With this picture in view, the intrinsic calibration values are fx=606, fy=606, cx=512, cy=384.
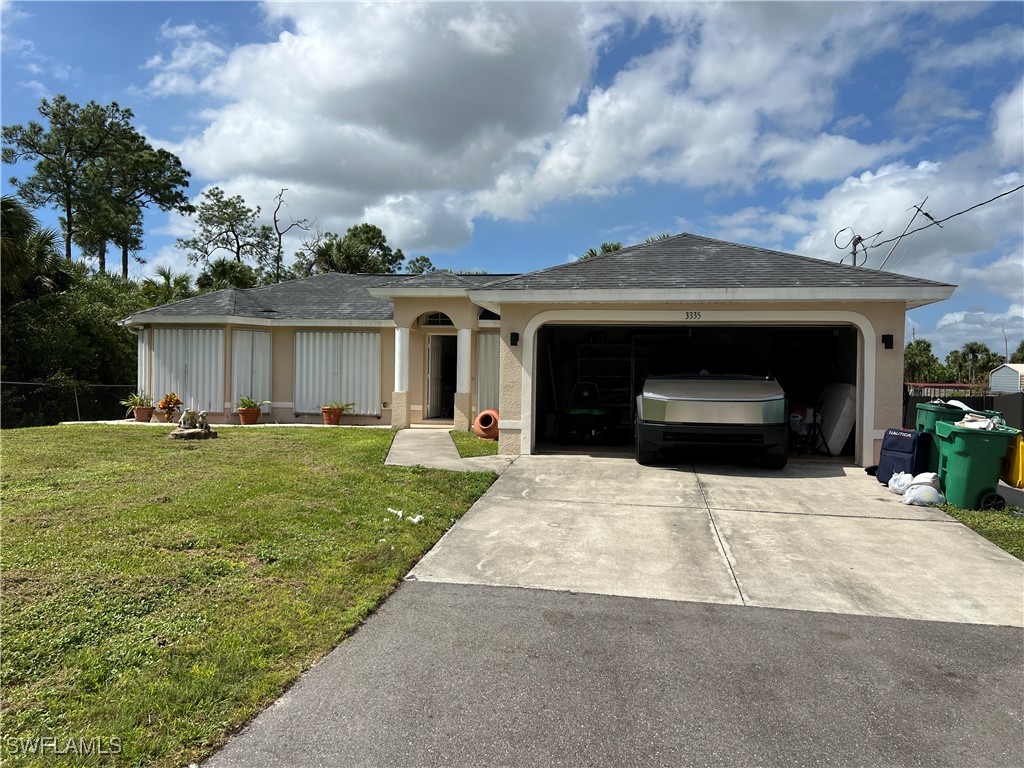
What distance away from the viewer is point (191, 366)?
14.6 m

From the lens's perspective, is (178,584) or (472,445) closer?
(178,584)

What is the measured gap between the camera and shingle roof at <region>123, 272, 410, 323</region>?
1453 centimetres

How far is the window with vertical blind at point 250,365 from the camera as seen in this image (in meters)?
14.6

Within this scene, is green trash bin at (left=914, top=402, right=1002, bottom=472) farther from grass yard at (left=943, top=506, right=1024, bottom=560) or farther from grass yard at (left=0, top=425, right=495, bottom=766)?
grass yard at (left=0, top=425, right=495, bottom=766)

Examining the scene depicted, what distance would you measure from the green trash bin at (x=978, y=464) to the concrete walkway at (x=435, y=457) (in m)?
5.37

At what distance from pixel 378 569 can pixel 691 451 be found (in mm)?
7346

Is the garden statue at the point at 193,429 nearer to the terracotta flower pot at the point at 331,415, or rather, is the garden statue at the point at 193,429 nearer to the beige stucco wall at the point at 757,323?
the terracotta flower pot at the point at 331,415

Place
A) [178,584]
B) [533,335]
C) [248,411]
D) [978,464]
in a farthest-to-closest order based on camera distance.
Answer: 1. [248,411]
2. [533,335]
3. [978,464]
4. [178,584]

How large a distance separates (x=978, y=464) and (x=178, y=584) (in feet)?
25.3

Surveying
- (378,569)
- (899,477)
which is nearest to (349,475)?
(378,569)

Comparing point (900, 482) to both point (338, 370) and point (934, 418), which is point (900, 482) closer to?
point (934, 418)

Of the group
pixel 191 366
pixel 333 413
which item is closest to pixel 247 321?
pixel 191 366

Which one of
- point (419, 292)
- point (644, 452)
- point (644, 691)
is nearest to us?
point (644, 691)

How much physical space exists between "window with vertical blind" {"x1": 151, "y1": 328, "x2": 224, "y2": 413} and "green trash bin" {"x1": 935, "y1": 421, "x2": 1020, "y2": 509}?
14212 millimetres
